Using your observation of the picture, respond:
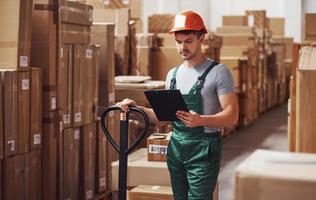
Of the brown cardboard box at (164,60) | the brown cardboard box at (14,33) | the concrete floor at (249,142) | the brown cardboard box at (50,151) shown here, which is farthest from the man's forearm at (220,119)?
the brown cardboard box at (164,60)

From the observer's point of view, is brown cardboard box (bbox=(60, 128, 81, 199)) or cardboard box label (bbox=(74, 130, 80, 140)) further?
cardboard box label (bbox=(74, 130, 80, 140))

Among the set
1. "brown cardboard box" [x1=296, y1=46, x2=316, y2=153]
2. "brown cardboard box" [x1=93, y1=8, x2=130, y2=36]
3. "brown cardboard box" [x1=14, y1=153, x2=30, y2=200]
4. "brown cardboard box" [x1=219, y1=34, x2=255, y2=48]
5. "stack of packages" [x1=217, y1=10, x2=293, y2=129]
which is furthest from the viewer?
"brown cardboard box" [x1=219, y1=34, x2=255, y2=48]

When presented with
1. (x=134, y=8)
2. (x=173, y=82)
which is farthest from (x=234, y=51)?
(x=173, y=82)

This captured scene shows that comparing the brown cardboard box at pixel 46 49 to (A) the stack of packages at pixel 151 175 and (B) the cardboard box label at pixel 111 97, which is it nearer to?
(A) the stack of packages at pixel 151 175

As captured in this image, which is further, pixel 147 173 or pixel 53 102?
pixel 53 102

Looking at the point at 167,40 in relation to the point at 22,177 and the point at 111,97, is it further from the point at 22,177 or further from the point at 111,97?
the point at 22,177

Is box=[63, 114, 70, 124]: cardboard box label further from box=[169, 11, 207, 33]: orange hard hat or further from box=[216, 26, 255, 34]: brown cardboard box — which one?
box=[216, 26, 255, 34]: brown cardboard box

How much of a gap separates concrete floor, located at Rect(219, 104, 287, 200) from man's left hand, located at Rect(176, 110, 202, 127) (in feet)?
11.0

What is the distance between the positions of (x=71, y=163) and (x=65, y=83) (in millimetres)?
669

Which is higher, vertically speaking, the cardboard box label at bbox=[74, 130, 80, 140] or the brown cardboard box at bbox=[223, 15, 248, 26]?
the brown cardboard box at bbox=[223, 15, 248, 26]

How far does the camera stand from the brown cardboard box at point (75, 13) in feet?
16.6

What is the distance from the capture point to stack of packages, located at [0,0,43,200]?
446 centimetres

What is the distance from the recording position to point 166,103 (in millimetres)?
3137

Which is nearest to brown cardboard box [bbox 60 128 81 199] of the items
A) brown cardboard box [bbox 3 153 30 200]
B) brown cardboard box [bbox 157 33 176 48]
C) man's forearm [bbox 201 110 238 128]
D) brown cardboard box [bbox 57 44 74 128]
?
brown cardboard box [bbox 57 44 74 128]
